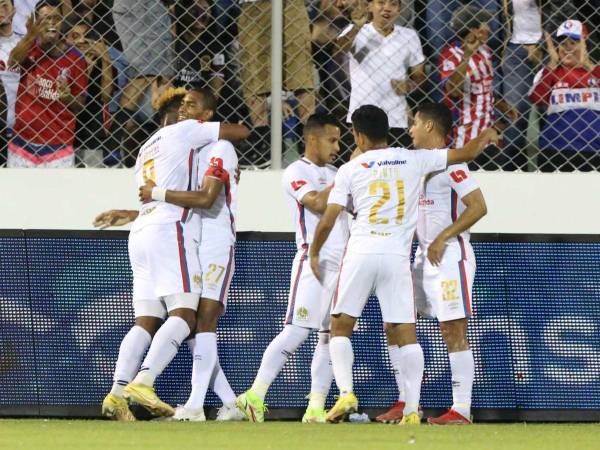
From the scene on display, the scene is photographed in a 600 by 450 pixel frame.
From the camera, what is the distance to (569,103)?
361 inches

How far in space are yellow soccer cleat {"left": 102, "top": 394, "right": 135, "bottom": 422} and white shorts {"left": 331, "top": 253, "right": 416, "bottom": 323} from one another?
4.40 feet

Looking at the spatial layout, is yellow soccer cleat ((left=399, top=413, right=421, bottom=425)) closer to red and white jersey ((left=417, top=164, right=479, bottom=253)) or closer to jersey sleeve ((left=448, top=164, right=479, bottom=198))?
red and white jersey ((left=417, top=164, right=479, bottom=253))

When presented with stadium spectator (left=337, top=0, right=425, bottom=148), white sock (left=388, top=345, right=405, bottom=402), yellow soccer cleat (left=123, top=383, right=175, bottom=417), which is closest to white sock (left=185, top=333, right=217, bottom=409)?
yellow soccer cleat (left=123, top=383, right=175, bottom=417)

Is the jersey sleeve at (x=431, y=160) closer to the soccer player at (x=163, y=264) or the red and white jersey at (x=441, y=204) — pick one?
the red and white jersey at (x=441, y=204)

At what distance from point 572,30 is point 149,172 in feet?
10.5

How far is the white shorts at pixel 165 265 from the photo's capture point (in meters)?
7.65

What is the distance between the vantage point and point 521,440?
20.7 feet

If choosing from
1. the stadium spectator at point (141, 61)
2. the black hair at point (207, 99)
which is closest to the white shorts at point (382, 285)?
the black hair at point (207, 99)

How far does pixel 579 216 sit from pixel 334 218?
2237mm

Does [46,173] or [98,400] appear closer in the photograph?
[98,400]

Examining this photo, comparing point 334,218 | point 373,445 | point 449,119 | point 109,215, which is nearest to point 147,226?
point 109,215

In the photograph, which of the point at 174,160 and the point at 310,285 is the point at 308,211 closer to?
the point at 310,285

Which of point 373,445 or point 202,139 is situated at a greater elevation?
point 202,139

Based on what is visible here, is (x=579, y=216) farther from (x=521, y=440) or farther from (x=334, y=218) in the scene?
(x=521, y=440)
